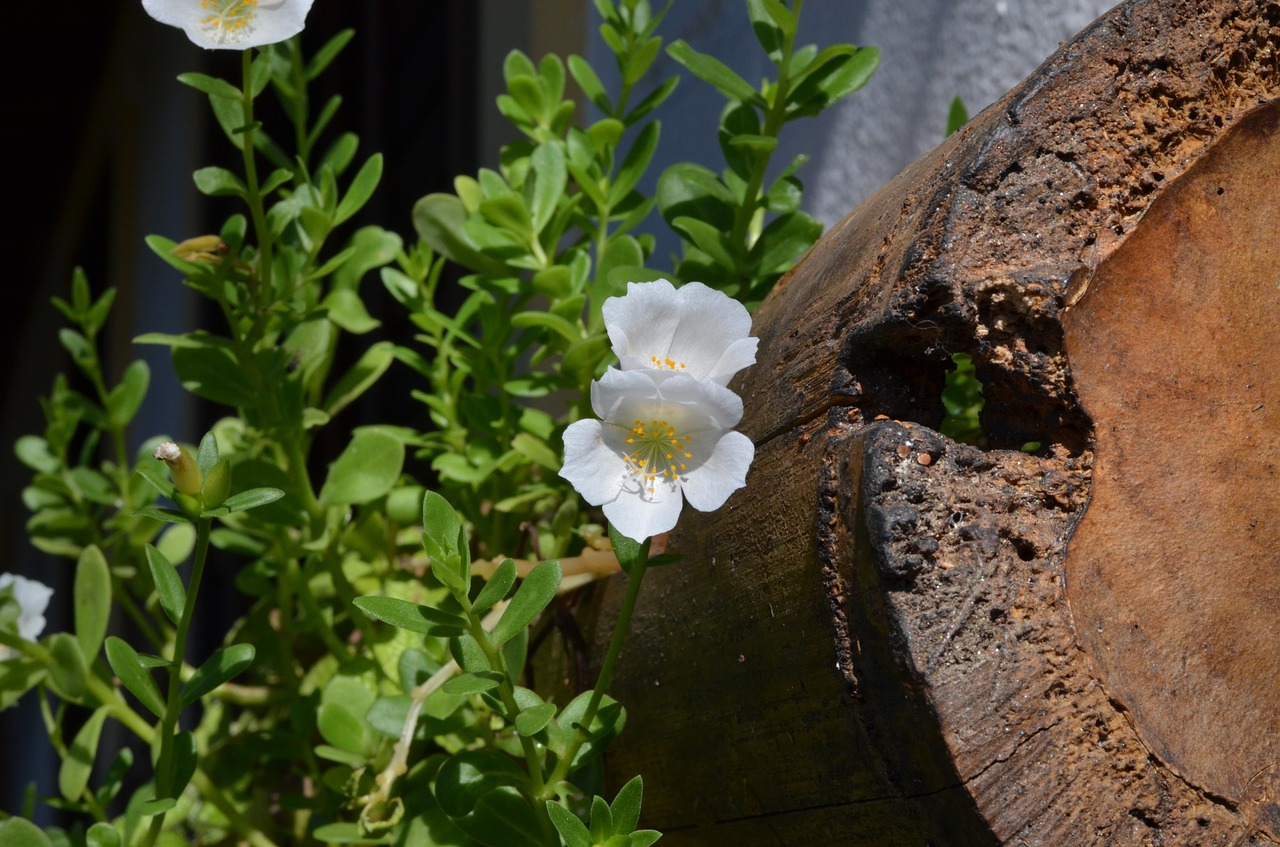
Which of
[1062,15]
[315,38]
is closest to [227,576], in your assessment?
[315,38]

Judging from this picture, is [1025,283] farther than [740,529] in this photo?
No

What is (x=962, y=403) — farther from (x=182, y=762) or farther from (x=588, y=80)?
(x=182, y=762)

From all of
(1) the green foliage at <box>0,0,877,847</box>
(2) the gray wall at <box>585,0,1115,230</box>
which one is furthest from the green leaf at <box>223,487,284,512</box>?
(2) the gray wall at <box>585,0,1115,230</box>

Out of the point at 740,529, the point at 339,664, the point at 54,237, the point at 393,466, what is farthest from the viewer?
the point at 54,237

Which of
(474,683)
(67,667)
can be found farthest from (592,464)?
(67,667)

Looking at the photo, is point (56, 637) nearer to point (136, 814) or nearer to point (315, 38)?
point (136, 814)

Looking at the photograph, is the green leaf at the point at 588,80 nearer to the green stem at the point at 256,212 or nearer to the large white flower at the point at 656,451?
the green stem at the point at 256,212

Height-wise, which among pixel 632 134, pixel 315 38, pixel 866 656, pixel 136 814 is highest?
pixel 315 38
